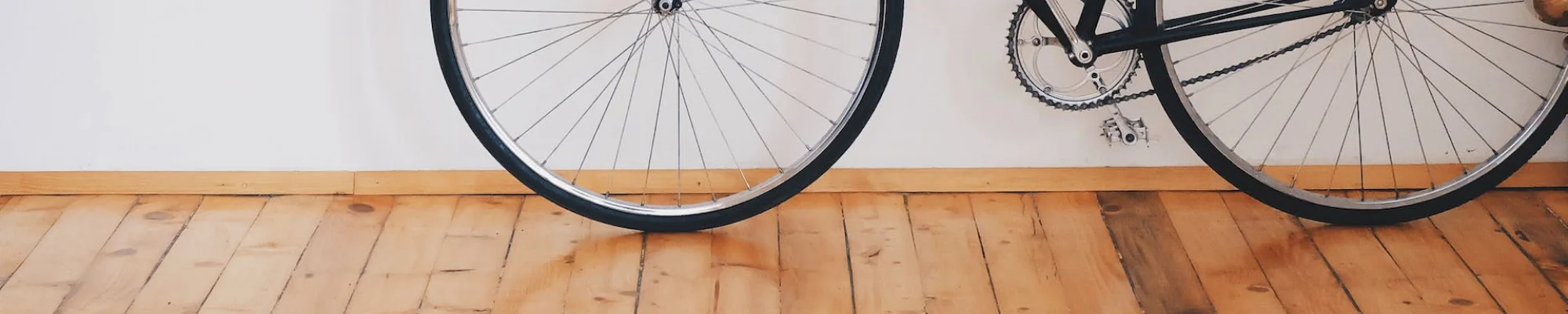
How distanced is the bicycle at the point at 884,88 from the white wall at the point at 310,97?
0.09m

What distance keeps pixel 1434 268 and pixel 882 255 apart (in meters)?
0.86

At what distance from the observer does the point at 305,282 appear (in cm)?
224

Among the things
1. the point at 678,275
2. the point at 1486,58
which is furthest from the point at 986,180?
the point at 1486,58

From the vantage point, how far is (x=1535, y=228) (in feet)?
8.02

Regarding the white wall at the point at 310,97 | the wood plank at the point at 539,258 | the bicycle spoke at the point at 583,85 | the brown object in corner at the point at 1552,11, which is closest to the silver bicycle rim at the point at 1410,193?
the brown object in corner at the point at 1552,11

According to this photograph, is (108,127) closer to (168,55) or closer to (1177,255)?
(168,55)

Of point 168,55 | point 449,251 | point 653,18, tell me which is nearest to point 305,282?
point 449,251

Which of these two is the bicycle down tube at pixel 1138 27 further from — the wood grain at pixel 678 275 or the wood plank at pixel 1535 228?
the wood grain at pixel 678 275

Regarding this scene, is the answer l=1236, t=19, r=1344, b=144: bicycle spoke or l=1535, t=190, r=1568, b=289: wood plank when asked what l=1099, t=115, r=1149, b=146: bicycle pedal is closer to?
l=1236, t=19, r=1344, b=144: bicycle spoke

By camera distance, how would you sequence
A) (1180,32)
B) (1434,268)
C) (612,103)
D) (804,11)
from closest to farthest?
(1180,32), (1434,268), (804,11), (612,103)

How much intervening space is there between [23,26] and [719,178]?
3.90 feet

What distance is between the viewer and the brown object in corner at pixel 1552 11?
2221 millimetres

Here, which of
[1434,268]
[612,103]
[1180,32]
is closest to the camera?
[1180,32]

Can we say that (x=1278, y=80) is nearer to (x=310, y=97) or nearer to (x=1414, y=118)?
(x=1414, y=118)
